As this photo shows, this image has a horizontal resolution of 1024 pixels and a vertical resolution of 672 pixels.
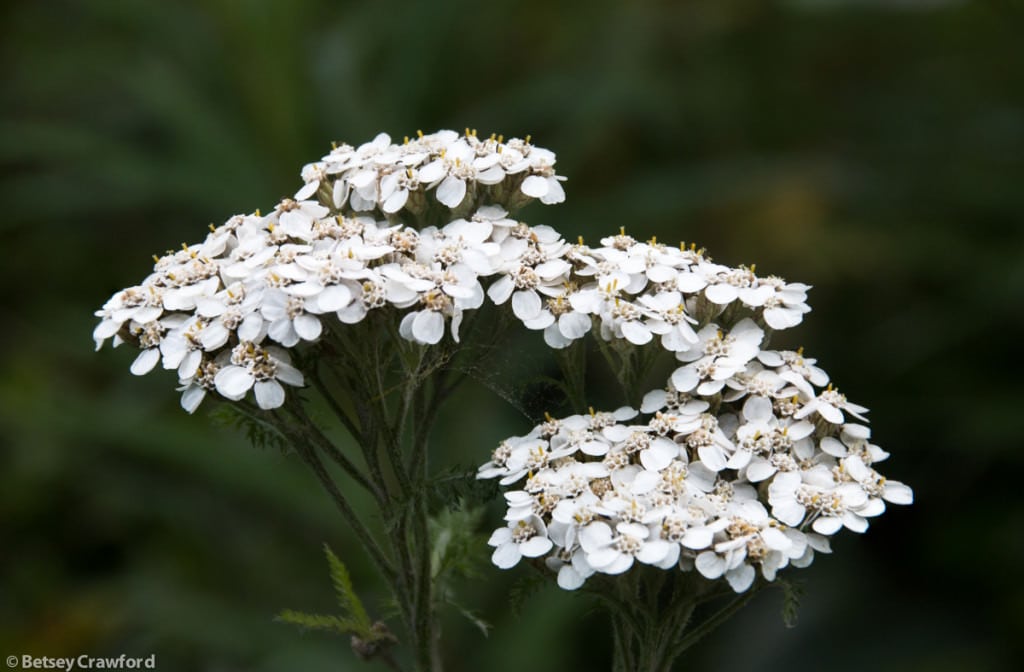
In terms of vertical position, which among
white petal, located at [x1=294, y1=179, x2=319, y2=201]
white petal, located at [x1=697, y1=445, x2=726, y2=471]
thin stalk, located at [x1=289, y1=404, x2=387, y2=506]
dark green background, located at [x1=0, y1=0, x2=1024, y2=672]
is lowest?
white petal, located at [x1=697, y1=445, x2=726, y2=471]

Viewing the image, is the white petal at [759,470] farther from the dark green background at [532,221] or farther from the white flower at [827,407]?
the dark green background at [532,221]

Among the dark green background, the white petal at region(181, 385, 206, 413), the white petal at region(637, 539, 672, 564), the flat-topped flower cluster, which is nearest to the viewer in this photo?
the white petal at region(637, 539, 672, 564)

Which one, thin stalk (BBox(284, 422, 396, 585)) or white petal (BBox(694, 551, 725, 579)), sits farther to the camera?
thin stalk (BBox(284, 422, 396, 585))

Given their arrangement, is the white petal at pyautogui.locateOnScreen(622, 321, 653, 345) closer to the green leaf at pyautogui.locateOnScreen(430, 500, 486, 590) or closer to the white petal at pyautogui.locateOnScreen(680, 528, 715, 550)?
the white petal at pyautogui.locateOnScreen(680, 528, 715, 550)

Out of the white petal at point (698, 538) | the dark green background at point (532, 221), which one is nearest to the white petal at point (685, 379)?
the white petal at point (698, 538)

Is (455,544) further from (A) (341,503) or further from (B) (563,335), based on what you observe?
(B) (563,335)

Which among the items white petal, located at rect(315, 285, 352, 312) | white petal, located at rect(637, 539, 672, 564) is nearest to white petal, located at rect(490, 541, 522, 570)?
white petal, located at rect(637, 539, 672, 564)

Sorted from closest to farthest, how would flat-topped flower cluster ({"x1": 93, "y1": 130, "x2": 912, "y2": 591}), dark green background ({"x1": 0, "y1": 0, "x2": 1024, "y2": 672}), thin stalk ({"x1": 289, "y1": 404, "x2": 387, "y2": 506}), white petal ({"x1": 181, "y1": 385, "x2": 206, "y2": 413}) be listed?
flat-topped flower cluster ({"x1": 93, "y1": 130, "x2": 912, "y2": 591}) < white petal ({"x1": 181, "y1": 385, "x2": 206, "y2": 413}) < thin stalk ({"x1": 289, "y1": 404, "x2": 387, "y2": 506}) < dark green background ({"x1": 0, "y1": 0, "x2": 1024, "y2": 672})

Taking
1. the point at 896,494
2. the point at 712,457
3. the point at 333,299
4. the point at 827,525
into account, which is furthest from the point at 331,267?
the point at 896,494
